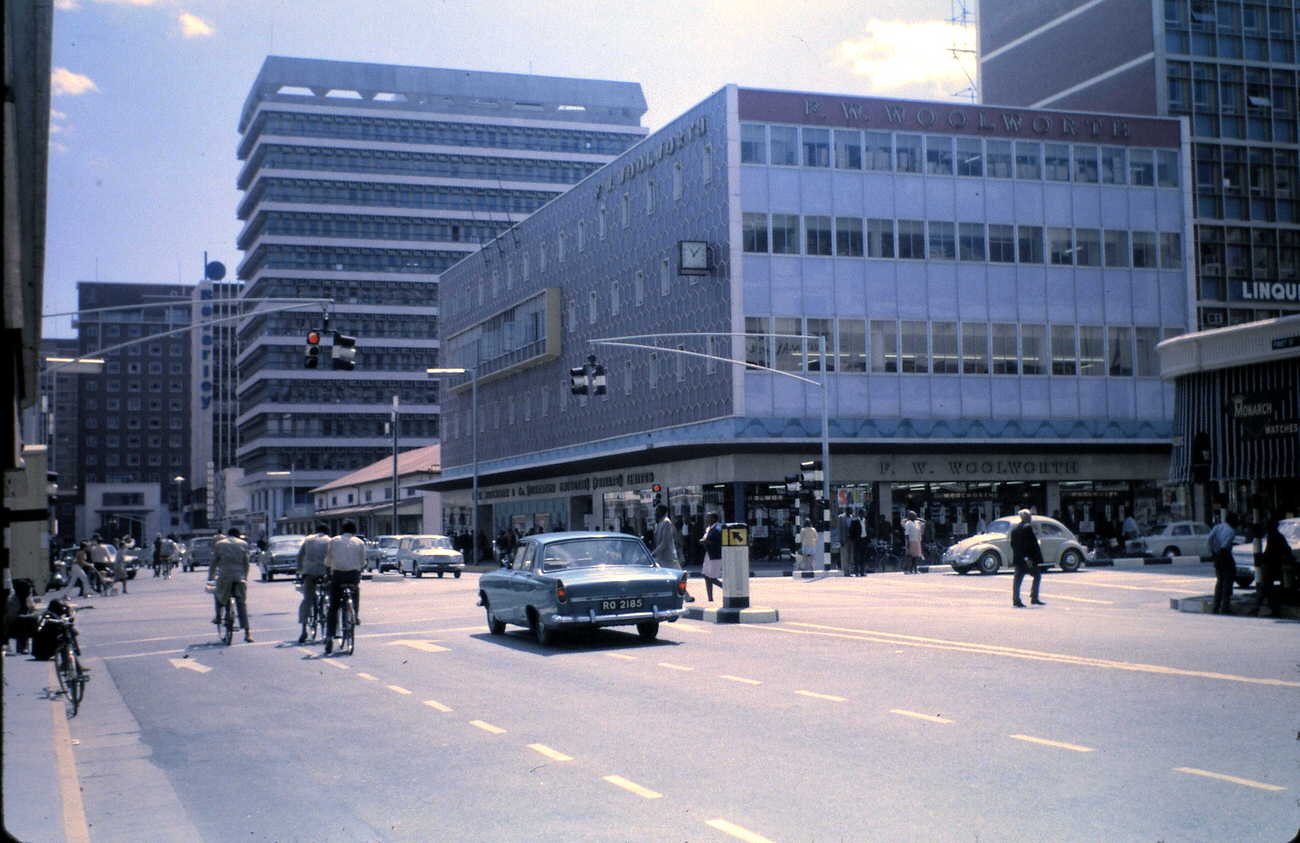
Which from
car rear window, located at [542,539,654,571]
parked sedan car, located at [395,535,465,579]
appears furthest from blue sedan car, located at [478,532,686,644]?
parked sedan car, located at [395,535,465,579]

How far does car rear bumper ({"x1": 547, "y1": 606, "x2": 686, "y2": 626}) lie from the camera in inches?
693

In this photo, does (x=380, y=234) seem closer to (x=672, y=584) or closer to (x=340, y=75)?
(x=340, y=75)

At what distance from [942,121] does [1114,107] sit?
20.8 metres

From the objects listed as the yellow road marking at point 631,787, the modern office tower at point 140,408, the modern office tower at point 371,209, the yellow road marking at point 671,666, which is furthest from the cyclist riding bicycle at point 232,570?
the modern office tower at point 140,408

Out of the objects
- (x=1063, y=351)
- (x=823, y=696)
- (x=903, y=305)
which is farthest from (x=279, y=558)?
(x=823, y=696)

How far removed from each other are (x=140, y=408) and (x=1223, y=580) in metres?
185

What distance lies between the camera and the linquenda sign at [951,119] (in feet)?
167

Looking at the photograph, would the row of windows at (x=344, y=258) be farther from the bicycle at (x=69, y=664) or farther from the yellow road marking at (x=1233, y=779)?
the yellow road marking at (x=1233, y=779)

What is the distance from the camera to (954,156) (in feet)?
174

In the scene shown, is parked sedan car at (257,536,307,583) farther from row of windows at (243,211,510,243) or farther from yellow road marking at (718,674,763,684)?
row of windows at (243,211,510,243)

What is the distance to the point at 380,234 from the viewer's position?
118m

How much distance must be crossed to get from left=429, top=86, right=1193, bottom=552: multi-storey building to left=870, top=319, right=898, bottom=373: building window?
0.13 m

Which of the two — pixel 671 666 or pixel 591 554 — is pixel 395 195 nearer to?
pixel 591 554

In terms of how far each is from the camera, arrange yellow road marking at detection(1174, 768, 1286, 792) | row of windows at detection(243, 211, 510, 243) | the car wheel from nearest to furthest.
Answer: yellow road marking at detection(1174, 768, 1286, 792), the car wheel, row of windows at detection(243, 211, 510, 243)
